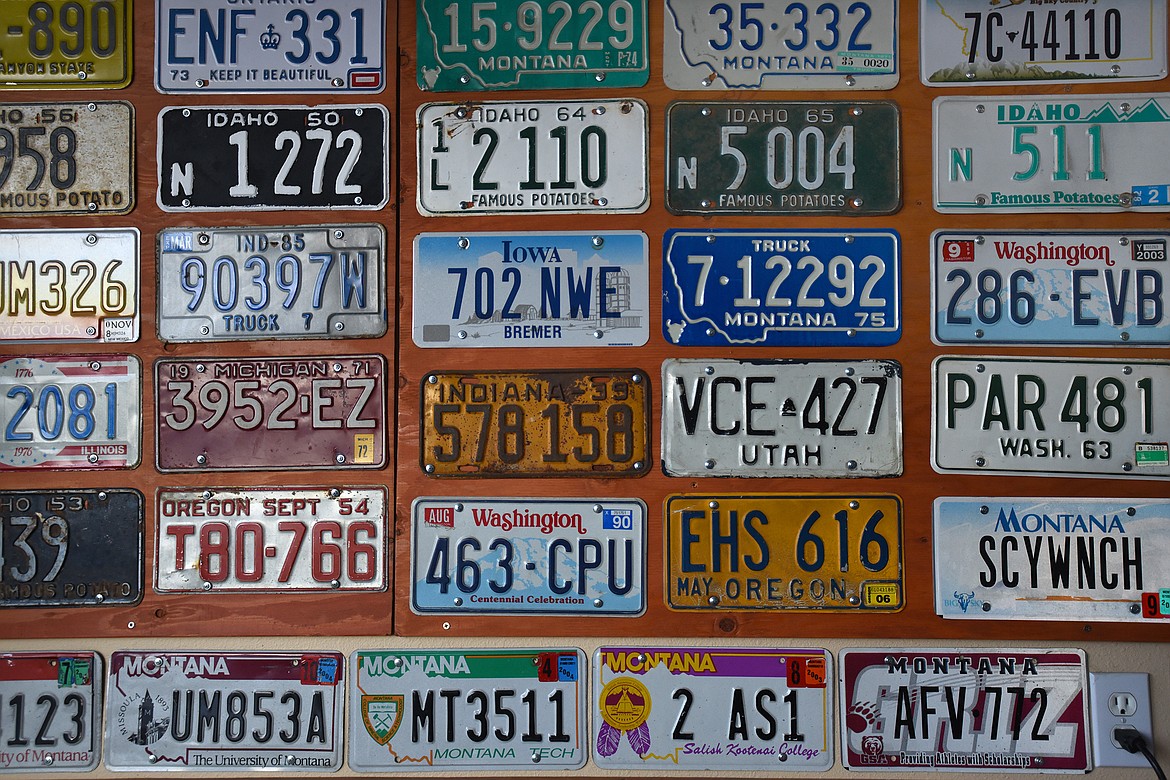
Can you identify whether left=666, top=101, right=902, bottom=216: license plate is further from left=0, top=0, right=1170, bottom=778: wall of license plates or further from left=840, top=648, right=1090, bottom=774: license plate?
left=840, top=648, right=1090, bottom=774: license plate

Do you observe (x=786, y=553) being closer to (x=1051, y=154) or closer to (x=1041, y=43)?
(x=1051, y=154)

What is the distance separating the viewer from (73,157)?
249cm

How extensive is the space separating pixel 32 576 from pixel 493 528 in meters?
1.36

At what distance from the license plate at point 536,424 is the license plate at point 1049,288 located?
93cm

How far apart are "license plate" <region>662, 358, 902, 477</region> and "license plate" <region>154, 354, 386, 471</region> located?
0.88 meters

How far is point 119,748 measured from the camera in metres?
2.43

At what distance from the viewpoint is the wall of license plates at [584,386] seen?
2387 mm

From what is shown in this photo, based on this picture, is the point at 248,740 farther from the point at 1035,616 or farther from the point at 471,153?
the point at 1035,616

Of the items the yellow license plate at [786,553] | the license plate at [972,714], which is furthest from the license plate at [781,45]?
the license plate at [972,714]

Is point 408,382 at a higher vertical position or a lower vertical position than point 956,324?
lower

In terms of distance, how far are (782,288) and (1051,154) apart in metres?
0.87

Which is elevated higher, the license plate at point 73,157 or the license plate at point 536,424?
the license plate at point 73,157

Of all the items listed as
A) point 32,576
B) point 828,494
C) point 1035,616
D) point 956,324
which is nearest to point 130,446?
point 32,576

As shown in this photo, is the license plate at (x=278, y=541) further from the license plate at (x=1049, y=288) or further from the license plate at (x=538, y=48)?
the license plate at (x=1049, y=288)
